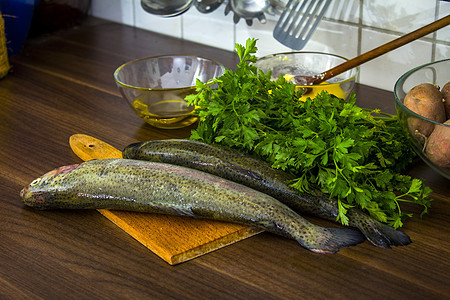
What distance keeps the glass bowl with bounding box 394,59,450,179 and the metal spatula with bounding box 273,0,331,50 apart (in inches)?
17.4

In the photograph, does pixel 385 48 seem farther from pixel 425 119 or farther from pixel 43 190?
pixel 43 190

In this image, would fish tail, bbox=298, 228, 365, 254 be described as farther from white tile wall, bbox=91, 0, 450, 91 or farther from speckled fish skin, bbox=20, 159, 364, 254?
white tile wall, bbox=91, 0, 450, 91

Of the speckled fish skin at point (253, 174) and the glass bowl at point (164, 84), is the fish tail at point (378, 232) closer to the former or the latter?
the speckled fish skin at point (253, 174)

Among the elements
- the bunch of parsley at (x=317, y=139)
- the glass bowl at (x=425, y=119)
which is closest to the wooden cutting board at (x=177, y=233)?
the bunch of parsley at (x=317, y=139)

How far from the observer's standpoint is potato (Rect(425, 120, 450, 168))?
3.03 ft

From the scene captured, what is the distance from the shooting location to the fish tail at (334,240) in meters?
0.89

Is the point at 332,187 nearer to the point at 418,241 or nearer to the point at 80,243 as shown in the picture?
the point at 418,241

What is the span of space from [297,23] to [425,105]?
0.62m

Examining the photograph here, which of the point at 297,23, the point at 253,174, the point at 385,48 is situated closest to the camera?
the point at 253,174

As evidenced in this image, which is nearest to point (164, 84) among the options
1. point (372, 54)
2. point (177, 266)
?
point (372, 54)

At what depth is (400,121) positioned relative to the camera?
1013 millimetres

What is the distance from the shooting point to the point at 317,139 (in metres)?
0.93

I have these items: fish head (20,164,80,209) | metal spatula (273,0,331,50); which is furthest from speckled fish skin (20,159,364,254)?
metal spatula (273,0,331,50)

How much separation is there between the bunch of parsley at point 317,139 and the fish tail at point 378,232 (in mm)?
14
